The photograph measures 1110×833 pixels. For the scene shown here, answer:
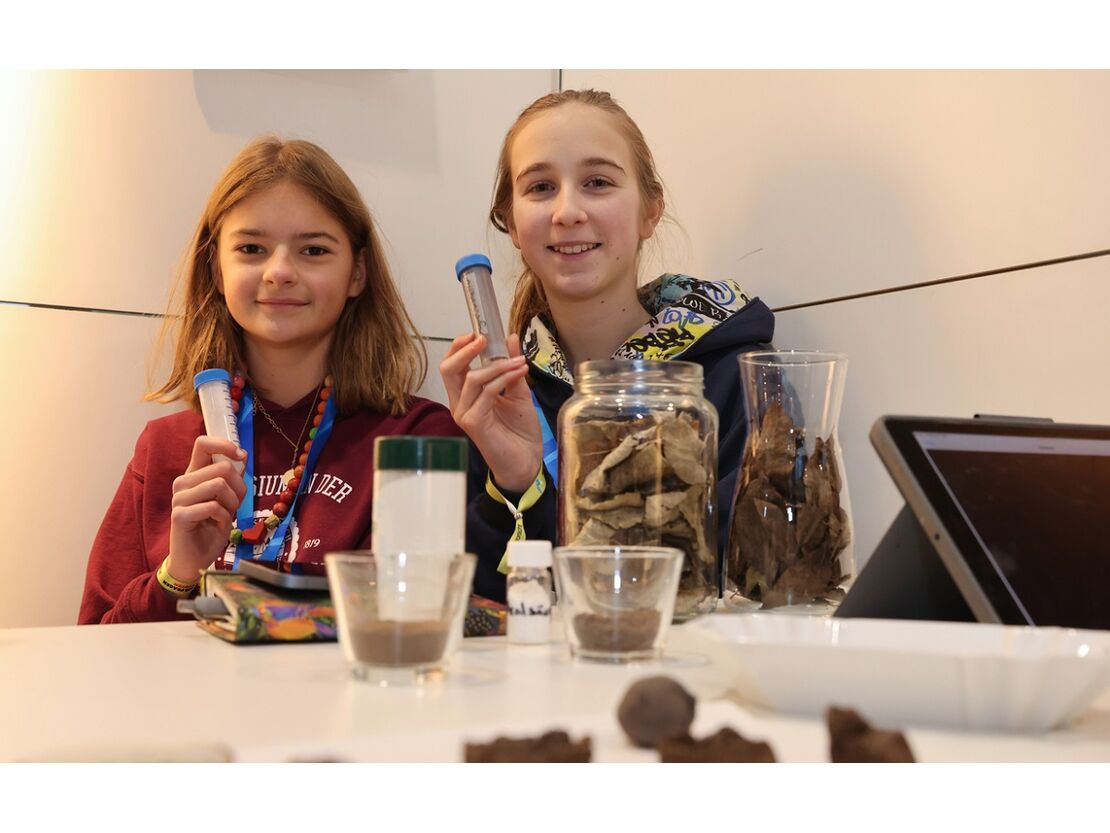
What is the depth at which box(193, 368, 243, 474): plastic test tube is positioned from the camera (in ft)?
3.72

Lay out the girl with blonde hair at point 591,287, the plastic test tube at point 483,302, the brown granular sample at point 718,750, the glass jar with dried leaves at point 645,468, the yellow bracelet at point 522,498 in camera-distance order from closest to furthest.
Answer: the brown granular sample at point 718,750 → the glass jar with dried leaves at point 645,468 → the plastic test tube at point 483,302 → the yellow bracelet at point 522,498 → the girl with blonde hair at point 591,287

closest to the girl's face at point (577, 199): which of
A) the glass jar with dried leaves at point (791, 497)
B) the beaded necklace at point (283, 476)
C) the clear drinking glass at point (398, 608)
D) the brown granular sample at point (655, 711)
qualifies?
the beaded necklace at point (283, 476)

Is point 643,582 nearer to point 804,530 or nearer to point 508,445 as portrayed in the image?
point 804,530

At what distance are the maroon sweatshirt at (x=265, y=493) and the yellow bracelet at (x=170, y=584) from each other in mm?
123

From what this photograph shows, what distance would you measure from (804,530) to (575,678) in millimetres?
387

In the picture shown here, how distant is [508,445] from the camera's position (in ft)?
3.91

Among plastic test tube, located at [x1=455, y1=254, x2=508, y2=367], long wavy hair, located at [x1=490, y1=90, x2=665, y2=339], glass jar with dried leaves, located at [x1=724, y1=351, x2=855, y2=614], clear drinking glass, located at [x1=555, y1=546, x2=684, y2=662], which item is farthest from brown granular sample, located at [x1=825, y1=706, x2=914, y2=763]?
long wavy hair, located at [x1=490, y1=90, x2=665, y2=339]

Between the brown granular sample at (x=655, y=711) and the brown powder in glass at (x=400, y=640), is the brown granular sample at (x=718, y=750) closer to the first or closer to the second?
the brown granular sample at (x=655, y=711)

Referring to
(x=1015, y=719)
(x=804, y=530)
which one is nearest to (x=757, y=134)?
(x=804, y=530)

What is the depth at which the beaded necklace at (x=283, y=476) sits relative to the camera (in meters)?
1.49

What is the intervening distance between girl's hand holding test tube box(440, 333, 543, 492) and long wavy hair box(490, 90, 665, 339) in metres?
0.46

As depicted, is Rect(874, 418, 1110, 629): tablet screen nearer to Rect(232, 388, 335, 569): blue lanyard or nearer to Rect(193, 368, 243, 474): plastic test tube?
Rect(193, 368, 243, 474): plastic test tube

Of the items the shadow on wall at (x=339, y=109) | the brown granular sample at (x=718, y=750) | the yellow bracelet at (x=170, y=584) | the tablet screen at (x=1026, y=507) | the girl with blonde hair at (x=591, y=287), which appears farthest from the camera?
the shadow on wall at (x=339, y=109)

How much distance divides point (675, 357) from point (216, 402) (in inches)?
25.4
